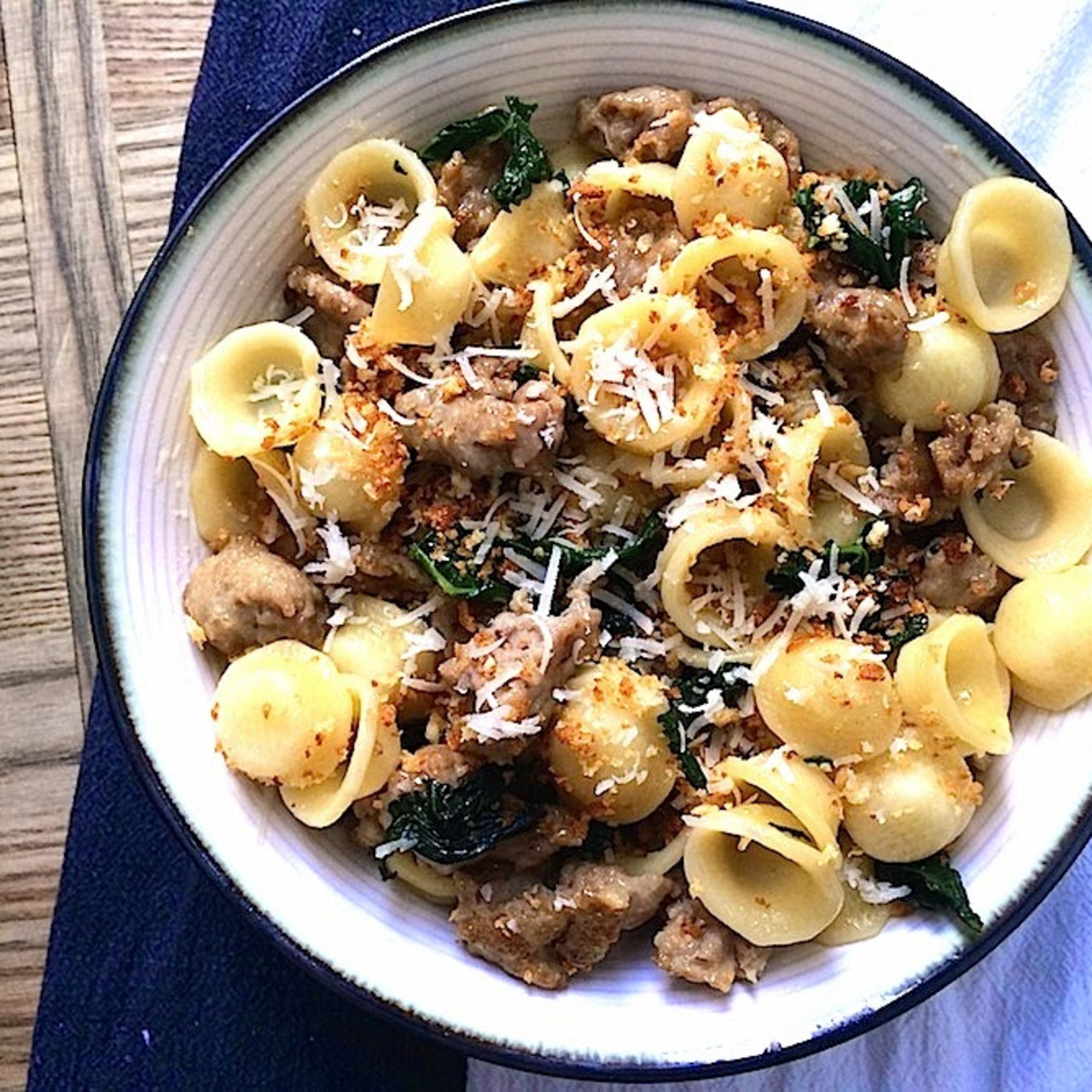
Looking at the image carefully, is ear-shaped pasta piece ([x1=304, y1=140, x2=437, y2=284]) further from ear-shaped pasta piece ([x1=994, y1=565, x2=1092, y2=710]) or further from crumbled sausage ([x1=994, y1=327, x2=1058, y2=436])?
ear-shaped pasta piece ([x1=994, y1=565, x2=1092, y2=710])

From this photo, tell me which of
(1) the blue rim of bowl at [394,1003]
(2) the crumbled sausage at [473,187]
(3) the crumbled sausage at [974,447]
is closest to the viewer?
(1) the blue rim of bowl at [394,1003]

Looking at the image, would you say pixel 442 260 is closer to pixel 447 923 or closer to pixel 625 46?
Answer: pixel 625 46

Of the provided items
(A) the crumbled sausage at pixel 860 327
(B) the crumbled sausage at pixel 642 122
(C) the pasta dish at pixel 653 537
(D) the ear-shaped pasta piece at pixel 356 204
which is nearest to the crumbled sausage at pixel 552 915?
(C) the pasta dish at pixel 653 537

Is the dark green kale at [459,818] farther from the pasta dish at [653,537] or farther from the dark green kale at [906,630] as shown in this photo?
the dark green kale at [906,630]

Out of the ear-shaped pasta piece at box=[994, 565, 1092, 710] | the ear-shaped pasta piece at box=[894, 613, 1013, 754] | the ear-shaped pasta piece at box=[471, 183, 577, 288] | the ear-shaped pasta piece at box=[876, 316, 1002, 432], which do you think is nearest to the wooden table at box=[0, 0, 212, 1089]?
the ear-shaped pasta piece at box=[471, 183, 577, 288]

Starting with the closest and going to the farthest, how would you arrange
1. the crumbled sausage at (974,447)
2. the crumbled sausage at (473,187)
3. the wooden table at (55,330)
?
the crumbled sausage at (974,447)
the crumbled sausage at (473,187)
the wooden table at (55,330)

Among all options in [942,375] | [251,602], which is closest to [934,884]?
[942,375]
